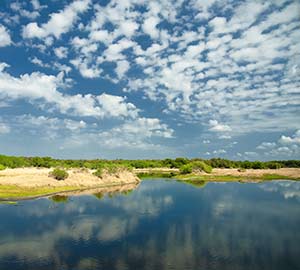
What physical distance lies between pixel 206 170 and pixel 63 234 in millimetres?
120677

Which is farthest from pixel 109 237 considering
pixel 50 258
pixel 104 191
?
pixel 104 191

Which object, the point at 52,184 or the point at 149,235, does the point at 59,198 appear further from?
the point at 149,235

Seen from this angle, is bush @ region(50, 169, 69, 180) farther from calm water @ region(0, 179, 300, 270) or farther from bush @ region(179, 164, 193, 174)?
bush @ region(179, 164, 193, 174)

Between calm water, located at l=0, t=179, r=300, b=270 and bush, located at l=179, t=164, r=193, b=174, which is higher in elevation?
bush, located at l=179, t=164, r=193, b=174

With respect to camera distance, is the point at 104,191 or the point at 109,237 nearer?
the point at 109,237

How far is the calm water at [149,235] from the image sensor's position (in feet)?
117

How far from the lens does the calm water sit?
3578cm

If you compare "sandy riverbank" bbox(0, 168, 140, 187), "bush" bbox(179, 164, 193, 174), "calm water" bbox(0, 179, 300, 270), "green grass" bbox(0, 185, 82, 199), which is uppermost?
"bush" bbox(179, 164, 193, 174)

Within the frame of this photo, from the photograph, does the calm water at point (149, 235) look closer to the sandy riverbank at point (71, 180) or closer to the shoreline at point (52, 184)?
the shoreline at point (52, 184)

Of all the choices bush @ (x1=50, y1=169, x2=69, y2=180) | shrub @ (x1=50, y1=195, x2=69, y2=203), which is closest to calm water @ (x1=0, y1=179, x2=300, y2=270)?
shrub @ (x1=50, y1=195, x2=69, y2=203)

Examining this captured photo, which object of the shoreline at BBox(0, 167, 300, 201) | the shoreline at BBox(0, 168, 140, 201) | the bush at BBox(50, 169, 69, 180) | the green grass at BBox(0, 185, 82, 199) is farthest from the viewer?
the bush at BBox(50, 169, 69, 180)

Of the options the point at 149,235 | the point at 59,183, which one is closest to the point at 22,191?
the point at 59,183

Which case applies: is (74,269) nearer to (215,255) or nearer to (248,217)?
(215,255)

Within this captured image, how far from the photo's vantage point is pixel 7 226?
50469mm
